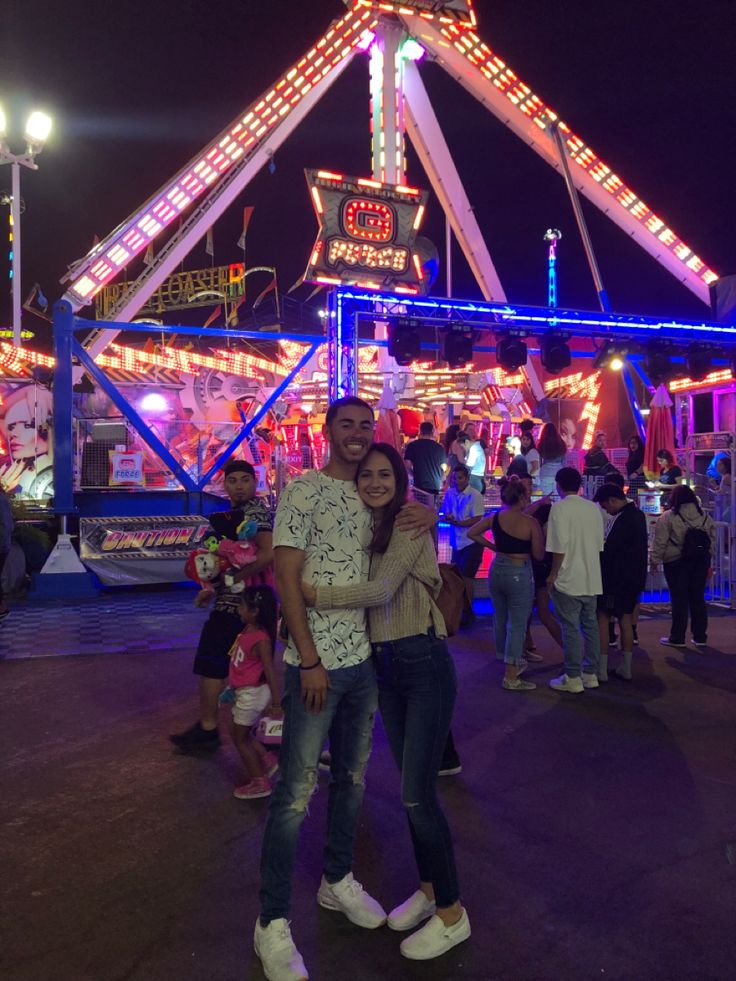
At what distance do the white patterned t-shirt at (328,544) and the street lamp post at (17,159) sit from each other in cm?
2258

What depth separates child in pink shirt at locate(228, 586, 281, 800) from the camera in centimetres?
409

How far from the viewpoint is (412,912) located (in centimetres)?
283

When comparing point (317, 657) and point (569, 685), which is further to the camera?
point (569, 685)

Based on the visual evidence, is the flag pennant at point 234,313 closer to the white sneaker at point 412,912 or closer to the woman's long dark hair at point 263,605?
the woman's long dark hair at point 263,605

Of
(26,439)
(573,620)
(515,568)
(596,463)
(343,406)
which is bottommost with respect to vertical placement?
(573,620)

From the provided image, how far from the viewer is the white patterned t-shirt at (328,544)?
261 centimetres

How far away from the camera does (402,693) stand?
276 centimetres

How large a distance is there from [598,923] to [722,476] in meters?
9.76

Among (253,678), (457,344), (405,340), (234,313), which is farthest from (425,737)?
(234,313)

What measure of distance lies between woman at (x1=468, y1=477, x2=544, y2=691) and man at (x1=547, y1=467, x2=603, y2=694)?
193 mm

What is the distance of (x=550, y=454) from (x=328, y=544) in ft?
33.4

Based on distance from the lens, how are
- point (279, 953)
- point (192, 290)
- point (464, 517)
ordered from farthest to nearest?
point (192, 290) < point (464, 517) < point (279, 953)

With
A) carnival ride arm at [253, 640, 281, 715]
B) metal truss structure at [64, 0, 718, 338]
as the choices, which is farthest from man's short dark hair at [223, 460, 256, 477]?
metal truss structure at [64, 0, 718, 338]

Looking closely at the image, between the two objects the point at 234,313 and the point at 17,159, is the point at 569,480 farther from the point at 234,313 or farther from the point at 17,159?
the point at 234,313
